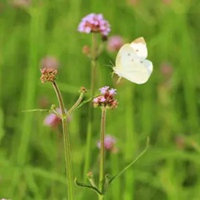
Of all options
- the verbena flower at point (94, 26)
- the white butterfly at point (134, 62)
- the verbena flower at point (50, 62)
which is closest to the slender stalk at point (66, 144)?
the white butterfly at point (134, 62)

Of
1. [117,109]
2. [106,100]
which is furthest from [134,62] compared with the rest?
[117,109]

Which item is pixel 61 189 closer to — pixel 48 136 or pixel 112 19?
pixel 48 136

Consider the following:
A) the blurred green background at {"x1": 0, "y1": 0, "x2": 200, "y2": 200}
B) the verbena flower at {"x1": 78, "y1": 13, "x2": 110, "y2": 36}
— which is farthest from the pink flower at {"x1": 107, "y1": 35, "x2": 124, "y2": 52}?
the verbena flower at {"x1": 78, "y1": 13, "x2": 110, "y2": 36}

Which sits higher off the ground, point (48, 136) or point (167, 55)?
point (167, 55)

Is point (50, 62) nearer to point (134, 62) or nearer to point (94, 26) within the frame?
point (94, 26)

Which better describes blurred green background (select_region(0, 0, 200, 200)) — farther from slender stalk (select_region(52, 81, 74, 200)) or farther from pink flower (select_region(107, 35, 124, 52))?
slender stalk (select_region(52, 81, 74, 200))

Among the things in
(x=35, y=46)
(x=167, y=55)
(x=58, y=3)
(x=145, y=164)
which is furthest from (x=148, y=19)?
(x=35, y=46)
